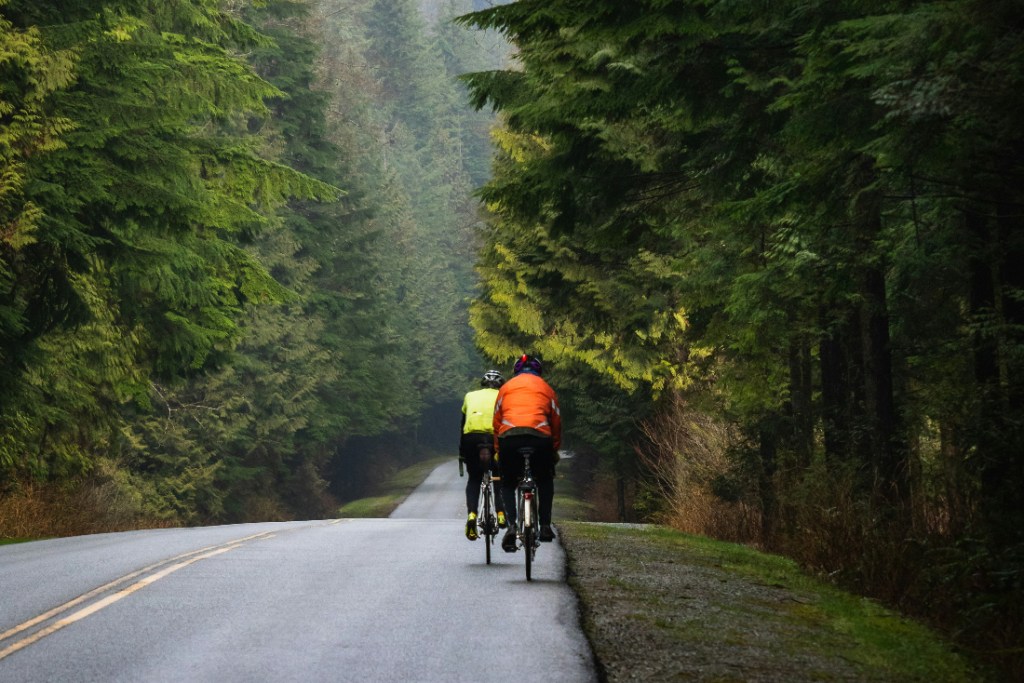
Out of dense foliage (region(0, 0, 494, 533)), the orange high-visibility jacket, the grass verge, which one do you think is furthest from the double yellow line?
the grass verge

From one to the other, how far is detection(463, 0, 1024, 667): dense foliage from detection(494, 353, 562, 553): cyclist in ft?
8.47

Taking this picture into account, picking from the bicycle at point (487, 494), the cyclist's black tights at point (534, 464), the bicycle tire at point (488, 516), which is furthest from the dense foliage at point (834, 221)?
the bicycle tire at point (488, 516)

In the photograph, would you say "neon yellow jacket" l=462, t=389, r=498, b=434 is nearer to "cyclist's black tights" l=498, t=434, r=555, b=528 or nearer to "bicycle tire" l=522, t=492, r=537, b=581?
"cyclist's black tights" l=498, t=434, r=555, b=528

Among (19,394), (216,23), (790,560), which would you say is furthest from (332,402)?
(790,560)

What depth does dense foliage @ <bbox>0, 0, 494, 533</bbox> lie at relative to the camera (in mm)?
18891

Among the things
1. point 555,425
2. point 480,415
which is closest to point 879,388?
point 555,425

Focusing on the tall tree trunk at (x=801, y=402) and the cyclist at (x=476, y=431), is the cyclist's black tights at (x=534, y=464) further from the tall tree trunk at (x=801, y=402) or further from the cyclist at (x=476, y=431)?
the tall tree trunk at (x=801, y=402)

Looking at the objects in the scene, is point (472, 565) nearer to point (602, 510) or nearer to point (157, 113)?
point (157, 113)

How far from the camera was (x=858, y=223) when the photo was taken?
12.4m

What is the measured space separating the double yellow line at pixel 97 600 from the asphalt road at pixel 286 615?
2 centimetres

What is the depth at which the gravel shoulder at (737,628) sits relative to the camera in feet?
25.3

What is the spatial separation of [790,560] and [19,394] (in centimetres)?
1290

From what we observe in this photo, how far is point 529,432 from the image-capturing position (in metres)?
11.6

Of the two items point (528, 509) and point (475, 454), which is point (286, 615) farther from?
point (475, 454)
